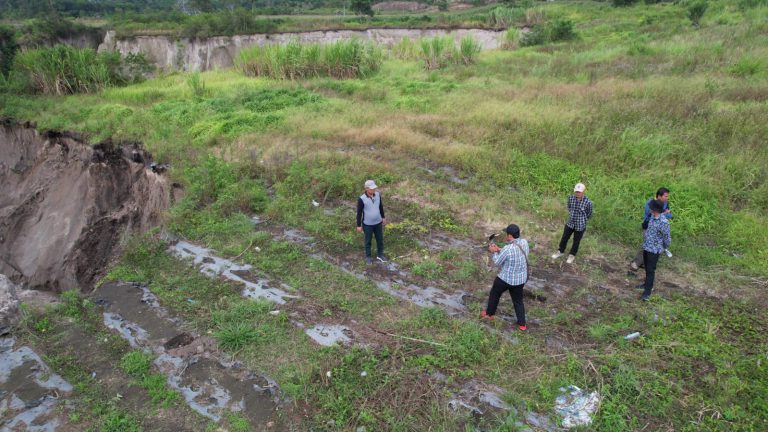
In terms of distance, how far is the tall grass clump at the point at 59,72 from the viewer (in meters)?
16.7

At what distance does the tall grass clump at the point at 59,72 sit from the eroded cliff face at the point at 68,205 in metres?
3.07

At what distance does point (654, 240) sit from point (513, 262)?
2166 mm

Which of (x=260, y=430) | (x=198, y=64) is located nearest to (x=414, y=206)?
(x=260, y=430)

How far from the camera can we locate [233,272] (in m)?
6.84

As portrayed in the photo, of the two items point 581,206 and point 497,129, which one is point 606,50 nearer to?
point 497,129

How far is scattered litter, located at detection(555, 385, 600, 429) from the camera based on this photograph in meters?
4.26

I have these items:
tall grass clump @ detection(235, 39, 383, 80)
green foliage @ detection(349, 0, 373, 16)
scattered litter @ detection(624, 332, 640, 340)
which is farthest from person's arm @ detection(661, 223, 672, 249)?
green foliage @ detection(349, 0, 373, 16)

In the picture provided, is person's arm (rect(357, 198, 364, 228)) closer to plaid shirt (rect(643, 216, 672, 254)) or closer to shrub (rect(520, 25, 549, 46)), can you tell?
plaid shirt (rect(643, 216, 672, 254))

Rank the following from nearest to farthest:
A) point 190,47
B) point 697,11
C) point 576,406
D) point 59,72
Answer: point 576,406 < point 59,72 < point 697,11 < point 190,47

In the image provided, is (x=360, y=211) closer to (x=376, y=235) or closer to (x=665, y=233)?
(x=376, y=235)

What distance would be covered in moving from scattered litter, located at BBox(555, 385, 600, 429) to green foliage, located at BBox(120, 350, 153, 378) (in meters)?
4.49

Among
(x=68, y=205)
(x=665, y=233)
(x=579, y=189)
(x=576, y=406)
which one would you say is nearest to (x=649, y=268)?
(x=665, y=233)

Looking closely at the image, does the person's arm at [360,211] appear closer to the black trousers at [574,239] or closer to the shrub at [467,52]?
the black trousers at [574,239]

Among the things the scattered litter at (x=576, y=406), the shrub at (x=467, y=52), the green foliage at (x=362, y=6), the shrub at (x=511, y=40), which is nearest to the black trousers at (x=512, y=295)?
the scattered litter at (x=576, y=406)
